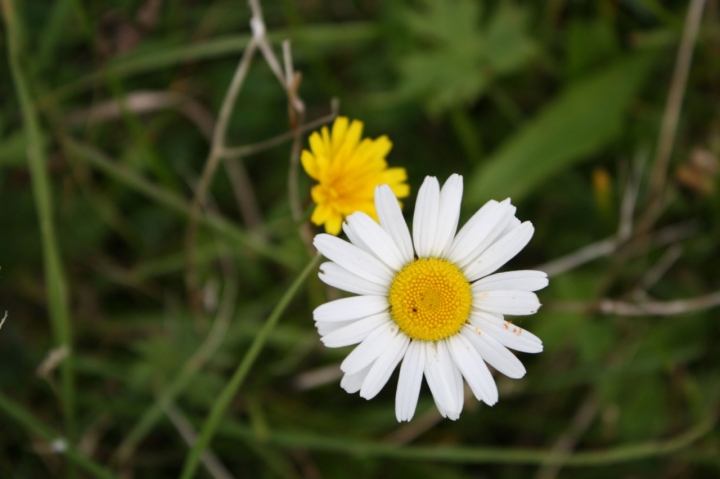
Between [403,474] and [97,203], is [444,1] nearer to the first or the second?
[97,203]

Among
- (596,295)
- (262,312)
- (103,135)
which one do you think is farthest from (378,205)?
(103,135)

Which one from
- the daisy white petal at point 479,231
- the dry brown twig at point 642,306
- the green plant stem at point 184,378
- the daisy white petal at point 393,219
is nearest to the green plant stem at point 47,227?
the green plant stem at point 184,378

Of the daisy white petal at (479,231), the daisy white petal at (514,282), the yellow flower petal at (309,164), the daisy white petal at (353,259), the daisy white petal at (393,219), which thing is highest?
the yellow flower petal at (309,164)

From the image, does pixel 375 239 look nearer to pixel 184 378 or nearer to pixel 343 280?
pixel 343 280

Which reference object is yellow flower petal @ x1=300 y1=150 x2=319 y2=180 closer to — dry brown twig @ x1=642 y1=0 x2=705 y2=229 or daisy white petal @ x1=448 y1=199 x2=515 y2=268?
daisy white petal @ x1=448 y1=199 x2=515 y2=268

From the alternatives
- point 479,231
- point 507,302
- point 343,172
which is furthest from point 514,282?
point 343,172

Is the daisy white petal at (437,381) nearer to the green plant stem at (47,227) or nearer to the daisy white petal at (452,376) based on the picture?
the daisy white petal at (452,376)

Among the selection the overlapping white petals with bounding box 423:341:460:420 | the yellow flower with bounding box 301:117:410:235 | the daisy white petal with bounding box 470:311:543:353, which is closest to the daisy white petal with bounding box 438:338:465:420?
the overlapping white petals with bounding box 423:341:460:420
